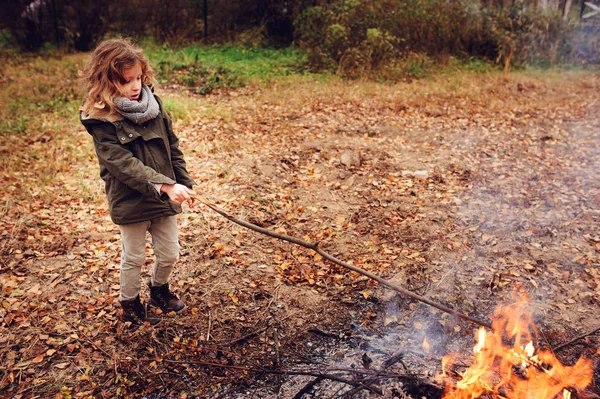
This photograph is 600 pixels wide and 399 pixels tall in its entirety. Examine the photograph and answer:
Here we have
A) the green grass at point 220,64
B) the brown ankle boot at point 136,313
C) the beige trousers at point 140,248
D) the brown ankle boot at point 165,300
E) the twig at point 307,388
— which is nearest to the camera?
the twig at point 307,388

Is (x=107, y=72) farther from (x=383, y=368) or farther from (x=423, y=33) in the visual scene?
(x=423, y=33)

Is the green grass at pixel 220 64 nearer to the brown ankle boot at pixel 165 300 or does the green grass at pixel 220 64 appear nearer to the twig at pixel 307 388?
the brown ankle boot at pixel 165 300

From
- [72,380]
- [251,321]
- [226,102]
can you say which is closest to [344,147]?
[226,102]

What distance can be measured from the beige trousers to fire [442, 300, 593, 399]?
7.10 feet

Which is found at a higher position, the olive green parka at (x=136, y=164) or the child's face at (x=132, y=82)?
the child's face at (x=132, y=82)

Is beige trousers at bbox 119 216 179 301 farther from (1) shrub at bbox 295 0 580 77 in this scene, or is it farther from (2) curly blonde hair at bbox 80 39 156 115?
(1) shrub at bbox 295 0 580 77

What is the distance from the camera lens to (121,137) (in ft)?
9.71

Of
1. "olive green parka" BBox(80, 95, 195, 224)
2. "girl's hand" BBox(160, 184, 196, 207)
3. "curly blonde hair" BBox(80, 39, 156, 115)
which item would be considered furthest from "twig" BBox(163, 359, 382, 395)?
"curly blonde hair" BBox(80, 39, 156, 115)

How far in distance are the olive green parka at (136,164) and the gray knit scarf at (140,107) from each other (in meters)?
0.08

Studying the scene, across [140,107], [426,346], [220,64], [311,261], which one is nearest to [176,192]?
[140,107]

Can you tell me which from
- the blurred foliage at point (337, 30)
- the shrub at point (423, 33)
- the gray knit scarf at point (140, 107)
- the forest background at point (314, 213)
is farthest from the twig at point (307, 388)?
the shrub at point (423, 33)

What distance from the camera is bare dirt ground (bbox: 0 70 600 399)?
→ 335 cm

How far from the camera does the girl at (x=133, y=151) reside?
115 inches

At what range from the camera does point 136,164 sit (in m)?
2.96
